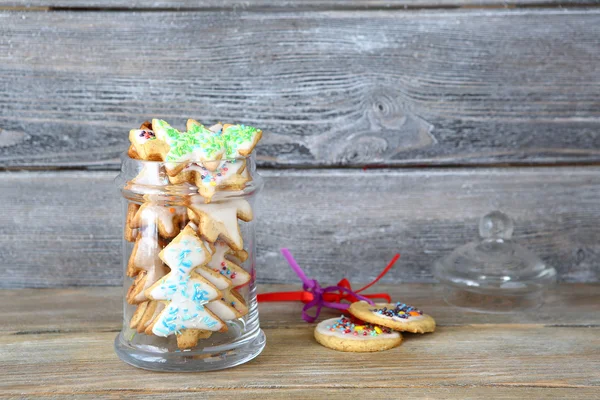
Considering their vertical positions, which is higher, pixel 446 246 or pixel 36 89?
pixel 36 89

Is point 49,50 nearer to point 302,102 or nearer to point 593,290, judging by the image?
point 302,102

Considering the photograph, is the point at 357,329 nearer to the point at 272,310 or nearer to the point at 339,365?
the point at 339,365

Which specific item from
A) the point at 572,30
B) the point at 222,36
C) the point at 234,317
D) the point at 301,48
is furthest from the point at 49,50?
the point at 572,30

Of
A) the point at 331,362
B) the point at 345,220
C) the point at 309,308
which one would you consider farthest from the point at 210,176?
the point at 345,220

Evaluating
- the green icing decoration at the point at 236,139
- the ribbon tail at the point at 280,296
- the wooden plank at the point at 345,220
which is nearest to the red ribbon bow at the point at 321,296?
the ribbon tail at the point at 280,296

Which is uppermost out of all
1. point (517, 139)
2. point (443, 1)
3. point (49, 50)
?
point (443, 1)

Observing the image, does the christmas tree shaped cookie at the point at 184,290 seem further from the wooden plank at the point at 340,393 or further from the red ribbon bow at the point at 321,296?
the red ribbon bow at the point at 321,296
